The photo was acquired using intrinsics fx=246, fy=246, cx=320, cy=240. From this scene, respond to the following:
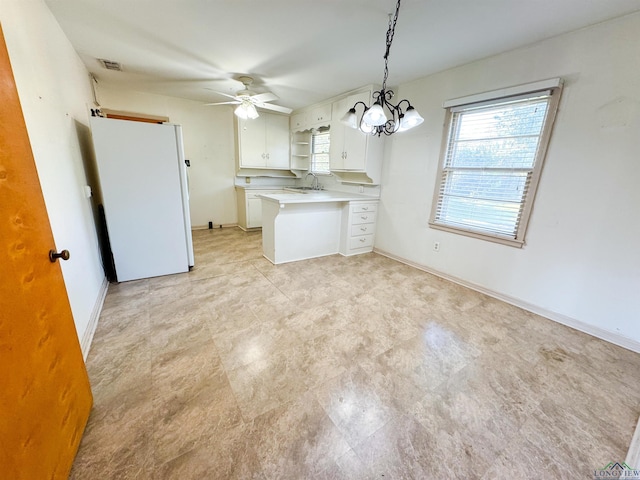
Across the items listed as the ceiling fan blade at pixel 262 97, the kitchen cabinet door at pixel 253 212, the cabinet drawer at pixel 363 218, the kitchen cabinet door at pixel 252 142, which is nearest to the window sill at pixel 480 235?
the cabinet drawer at pixel 363 218

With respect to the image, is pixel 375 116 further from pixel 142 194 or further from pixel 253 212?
pixel 253 212

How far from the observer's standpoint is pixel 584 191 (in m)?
2.07

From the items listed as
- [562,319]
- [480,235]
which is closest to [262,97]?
[480,235]

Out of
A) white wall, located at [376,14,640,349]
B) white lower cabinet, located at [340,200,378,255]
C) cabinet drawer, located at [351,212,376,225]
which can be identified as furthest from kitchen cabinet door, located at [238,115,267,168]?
white wall, located at [376,14,640,349]

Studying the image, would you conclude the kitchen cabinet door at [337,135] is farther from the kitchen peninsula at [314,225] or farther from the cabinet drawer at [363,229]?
the cabinet drawer at [363,229]

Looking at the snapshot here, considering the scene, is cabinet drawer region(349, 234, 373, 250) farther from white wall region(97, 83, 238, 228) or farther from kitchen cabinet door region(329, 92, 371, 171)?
white wall region(97, 83, 238, 228)

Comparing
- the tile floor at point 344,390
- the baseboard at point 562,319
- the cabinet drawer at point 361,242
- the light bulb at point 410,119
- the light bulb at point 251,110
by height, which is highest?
the light bulb at point 251,110

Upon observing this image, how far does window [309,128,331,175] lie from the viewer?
479 centimetres

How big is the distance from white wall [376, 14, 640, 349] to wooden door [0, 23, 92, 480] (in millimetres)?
3405

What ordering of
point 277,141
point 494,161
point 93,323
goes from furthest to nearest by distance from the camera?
point 277,141
point 494,161
point 93,323

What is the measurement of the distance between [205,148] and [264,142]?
113 cm

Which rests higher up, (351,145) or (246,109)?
(246,109)

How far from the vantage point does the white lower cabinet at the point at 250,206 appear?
4.85 meters

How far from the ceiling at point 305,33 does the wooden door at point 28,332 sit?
1.67 metres
